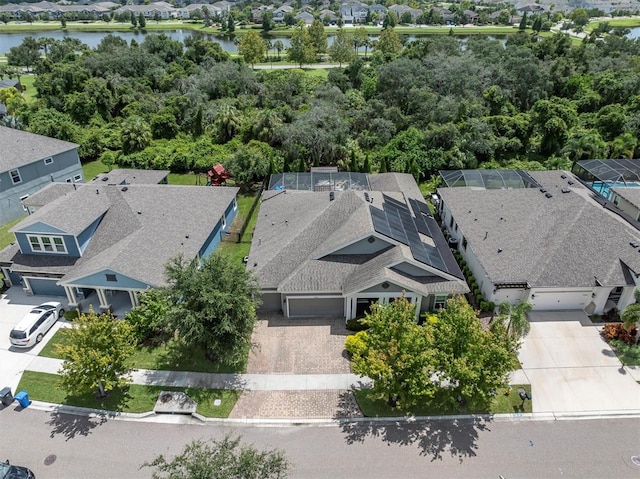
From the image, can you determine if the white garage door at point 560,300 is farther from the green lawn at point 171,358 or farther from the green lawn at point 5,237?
the green lawn at point 5,237

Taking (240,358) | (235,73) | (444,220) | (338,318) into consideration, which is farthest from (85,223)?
(235,73)

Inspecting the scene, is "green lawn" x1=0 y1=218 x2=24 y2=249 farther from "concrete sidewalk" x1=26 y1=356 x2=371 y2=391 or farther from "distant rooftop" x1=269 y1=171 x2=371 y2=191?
"distant rooftop" x1=269 y1=171 x2=371 y2=191

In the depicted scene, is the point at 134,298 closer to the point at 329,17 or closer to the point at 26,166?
the point at 26,166

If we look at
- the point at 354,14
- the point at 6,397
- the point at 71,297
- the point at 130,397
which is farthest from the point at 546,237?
the point at 354,14

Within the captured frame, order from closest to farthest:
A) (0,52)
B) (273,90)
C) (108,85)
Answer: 1. (273,90)
2. (108,85)
3. (0,52)

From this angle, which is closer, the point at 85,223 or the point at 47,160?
the point at 85,223

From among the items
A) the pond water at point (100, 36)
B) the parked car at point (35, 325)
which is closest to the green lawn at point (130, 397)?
the parked car at point (35, 325)

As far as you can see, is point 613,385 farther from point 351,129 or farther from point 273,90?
point 273,90

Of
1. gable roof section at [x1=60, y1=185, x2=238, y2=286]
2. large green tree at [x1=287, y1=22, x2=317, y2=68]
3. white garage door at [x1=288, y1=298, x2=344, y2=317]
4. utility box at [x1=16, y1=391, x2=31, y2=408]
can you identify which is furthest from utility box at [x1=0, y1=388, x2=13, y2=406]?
large green tree at [x1=287, y1=22, x2=317, y2=68]
